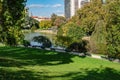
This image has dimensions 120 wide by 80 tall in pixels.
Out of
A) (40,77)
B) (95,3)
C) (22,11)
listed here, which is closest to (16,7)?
(22,11)

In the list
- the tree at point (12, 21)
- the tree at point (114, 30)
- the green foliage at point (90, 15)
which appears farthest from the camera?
the green foliage at point (90, 15)

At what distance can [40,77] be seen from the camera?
13219 millimetres

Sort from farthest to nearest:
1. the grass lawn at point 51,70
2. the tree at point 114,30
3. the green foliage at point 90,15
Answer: the green foliage at point 90,15
the tree at point 114,30
the grass lawn at point 51,70

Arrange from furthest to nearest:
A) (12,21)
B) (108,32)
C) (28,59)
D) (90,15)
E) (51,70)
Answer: (90,15)
(108,32)
(28,59)
(12,21)
(51,70)

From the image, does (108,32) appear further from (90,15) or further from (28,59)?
(90,15)

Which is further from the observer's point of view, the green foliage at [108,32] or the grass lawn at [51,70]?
the green foliage at [108,32]

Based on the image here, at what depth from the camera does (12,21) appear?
17062 mm

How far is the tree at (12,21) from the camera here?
54.9 ft

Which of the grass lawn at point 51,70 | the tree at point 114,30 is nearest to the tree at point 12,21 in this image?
the grass lawn at point 51,70

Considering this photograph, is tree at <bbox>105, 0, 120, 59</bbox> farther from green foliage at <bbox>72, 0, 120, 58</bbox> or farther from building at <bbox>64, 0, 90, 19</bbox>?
building at <bbox>64, 0, 90, 19</bbox>

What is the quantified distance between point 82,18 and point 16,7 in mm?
45031

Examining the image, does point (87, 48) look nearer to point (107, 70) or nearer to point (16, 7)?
point (107, 70)

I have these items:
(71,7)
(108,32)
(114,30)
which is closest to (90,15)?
(108,32)

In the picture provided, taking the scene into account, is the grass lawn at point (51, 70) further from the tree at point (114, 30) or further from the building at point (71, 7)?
the building at point (71, 7)
